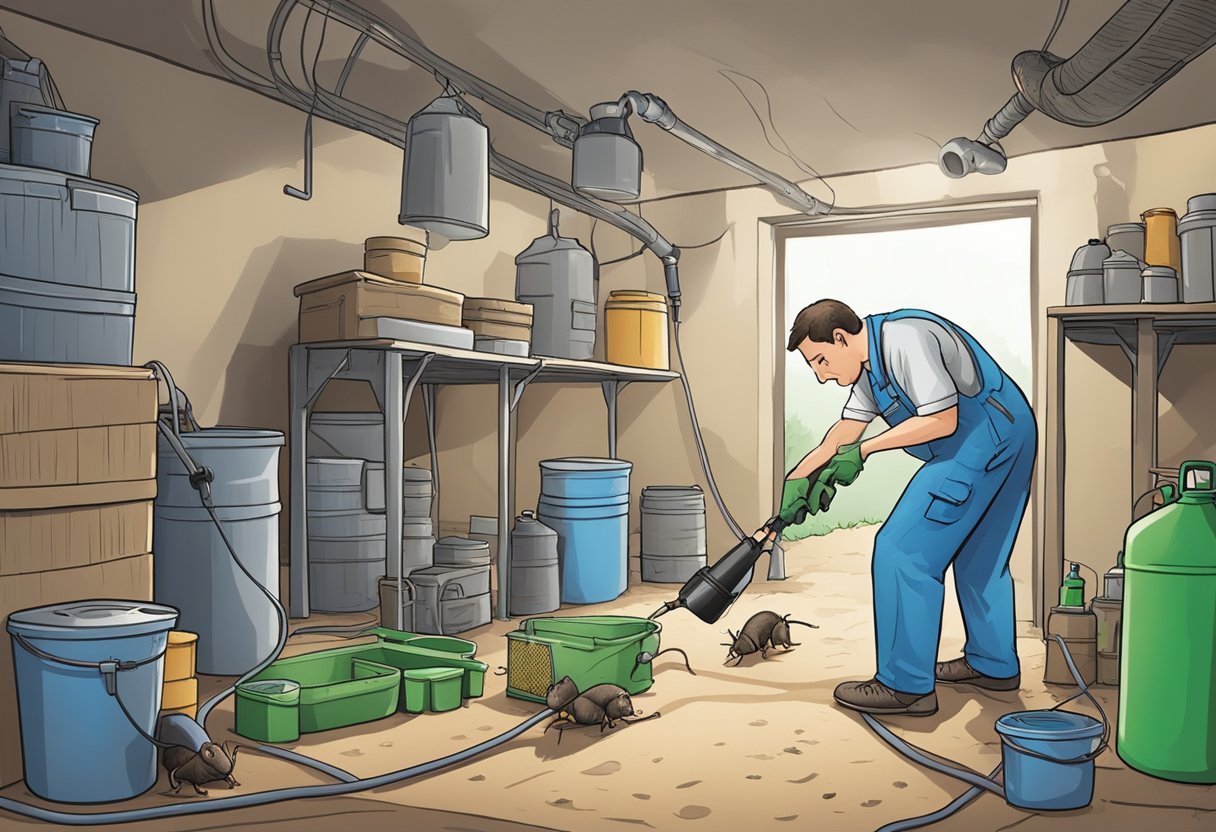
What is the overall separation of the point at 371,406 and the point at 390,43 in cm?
186

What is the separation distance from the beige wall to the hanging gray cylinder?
1.13m

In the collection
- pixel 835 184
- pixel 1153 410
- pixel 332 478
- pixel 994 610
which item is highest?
pixel 835 184

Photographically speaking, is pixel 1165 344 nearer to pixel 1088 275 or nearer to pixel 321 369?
pixel 1088 275

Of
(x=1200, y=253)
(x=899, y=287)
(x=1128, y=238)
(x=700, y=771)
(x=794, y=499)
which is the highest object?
(x=899, y=287)

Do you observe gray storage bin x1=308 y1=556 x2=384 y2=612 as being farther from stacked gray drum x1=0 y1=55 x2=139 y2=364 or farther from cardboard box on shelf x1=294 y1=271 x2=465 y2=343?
stacked gray drum x1=0 y1=55 x2=139 y2=364

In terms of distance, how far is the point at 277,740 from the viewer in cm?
256

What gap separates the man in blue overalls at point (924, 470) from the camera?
2836 millimetres

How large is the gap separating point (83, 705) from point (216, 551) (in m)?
1.03

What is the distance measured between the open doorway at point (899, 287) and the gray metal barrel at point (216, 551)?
320 cm

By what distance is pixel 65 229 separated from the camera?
249 centimetres

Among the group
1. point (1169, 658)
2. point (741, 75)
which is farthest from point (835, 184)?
point (1169, 658)

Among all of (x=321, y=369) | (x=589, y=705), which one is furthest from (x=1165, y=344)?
(x=321, y=369)

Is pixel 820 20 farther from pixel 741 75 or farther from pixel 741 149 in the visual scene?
pixel 741 149

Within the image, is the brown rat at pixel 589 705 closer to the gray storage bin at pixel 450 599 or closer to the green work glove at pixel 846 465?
the green work glove at pixel 846 465
